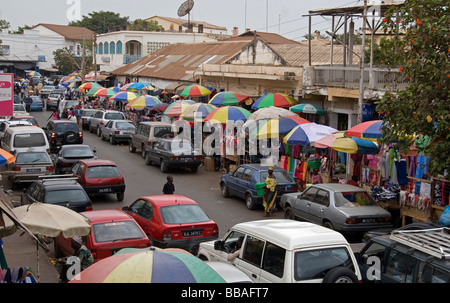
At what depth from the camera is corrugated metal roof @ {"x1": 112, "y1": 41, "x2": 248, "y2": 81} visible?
41.9 metres

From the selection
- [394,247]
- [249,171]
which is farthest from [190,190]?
[394,247]

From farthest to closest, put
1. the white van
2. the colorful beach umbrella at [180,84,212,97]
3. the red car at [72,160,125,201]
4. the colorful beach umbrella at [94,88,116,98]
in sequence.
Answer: the colorful beach umbrella at [94,88,116,98] → the colorful beach umbrella at [180,84,212,97] → the white van → the red car at [72,160,125,201]

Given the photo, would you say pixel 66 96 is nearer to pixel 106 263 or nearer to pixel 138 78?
pixel 138 78

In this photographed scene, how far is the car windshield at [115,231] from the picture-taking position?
12.0m

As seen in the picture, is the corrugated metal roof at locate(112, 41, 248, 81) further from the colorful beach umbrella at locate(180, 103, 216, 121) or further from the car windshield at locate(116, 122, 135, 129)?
the colorful beach umbrella at locate(180, 103, 216, 121)

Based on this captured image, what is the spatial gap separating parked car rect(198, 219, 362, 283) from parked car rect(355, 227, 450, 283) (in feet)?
2.55

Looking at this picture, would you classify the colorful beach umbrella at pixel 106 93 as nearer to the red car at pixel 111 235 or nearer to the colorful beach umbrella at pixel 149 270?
the red car at pixel 111 235

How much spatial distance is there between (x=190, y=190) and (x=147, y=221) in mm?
8022

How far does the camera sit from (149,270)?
20.1ft

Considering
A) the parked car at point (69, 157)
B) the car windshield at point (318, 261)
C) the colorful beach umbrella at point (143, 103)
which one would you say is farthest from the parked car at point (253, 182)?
the colorful beach umbrella at point (143, 103)

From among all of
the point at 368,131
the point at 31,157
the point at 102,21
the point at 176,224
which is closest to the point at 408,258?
the point at 176,224

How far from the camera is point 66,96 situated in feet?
187

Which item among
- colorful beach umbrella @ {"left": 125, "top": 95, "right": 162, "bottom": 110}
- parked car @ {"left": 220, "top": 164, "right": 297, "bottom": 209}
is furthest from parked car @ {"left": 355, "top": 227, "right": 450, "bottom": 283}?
colorful beach umbrella @ {"left": 125, "top": 95, "right": 162, "bottom": 110}

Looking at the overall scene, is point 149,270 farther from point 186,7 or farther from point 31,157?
point 186,7
